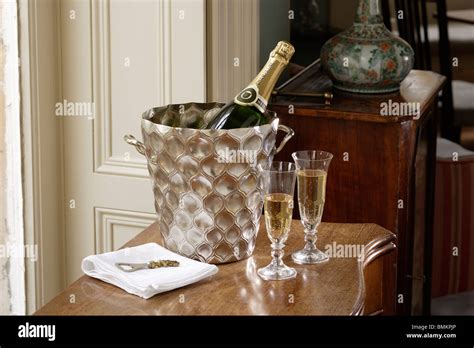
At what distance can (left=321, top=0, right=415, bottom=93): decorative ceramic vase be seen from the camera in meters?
2.28

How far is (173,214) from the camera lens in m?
1.70

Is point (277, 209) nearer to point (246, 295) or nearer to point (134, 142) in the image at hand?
point (246, 295)

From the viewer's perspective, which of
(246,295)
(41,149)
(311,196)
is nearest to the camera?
(246,295)

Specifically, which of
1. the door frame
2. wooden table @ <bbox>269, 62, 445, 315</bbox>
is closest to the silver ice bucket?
wooden table @ <bbox>269, 62, 445, 315</bbox>

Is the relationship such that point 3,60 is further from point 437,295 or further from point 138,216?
point 437,295

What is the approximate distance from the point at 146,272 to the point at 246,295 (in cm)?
18

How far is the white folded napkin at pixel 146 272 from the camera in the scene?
1.54m

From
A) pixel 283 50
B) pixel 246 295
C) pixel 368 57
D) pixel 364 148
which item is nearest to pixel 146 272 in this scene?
pixel 246 295

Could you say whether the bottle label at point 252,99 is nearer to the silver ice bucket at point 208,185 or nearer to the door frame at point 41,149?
the silver ice bucket at point 208,185

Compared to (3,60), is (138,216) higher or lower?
lower

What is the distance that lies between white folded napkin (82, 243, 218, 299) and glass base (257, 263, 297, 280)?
9 centimetres

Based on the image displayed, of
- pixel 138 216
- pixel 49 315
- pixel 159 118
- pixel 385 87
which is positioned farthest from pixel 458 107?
pixel 49 315

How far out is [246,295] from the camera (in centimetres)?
156
